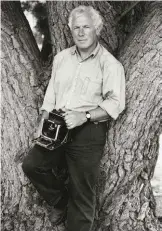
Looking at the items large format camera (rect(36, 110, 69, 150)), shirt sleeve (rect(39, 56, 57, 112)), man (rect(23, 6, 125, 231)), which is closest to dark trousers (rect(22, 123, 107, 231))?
man (rect(23, 6, 125, 231))

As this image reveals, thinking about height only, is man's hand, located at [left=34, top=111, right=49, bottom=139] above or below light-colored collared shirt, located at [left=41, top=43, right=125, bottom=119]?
below

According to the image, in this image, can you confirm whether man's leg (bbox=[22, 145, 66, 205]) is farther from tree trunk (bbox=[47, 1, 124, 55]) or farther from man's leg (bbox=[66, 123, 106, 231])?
tree trunk (bbox=[47, 1, 124, 55])

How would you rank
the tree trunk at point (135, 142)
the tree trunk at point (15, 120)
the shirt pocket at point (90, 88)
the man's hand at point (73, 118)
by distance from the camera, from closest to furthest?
the man's hand at point (73, 118) < the shirt pocket at point (90, 88) < the tree trunk at point (135, 142) < the tree trunk at point (15, 120)

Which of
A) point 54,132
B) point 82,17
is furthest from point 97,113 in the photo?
point 82,17

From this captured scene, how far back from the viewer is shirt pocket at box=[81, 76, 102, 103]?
9.36 ft

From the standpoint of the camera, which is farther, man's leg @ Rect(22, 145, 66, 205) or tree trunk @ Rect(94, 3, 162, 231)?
tree trunk @ Rect(94, 3, 162, 231)

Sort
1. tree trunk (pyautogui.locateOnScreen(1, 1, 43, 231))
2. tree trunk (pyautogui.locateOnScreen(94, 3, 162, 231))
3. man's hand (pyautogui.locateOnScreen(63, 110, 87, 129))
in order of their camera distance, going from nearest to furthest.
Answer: man's hand (pyautogui.locateOnScreen(63, 110, 87, 129)), tree trunk (pyautogui.locateOnScreen(94, 3, 162, 231)), tree trunk (pyautogui.locateOnScreen(1, 1, 43, 231))

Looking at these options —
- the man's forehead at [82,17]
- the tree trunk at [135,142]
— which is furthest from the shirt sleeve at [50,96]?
the tree trunk at [135,142]

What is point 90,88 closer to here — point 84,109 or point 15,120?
point 84,109

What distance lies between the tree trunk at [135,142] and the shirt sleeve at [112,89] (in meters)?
0.27

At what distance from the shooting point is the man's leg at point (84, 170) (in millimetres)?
2865

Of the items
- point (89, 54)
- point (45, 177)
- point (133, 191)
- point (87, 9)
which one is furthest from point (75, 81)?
point (133, 191)

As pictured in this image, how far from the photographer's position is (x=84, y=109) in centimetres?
288

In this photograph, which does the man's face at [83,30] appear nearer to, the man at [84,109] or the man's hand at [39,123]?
the man at [84,109]
